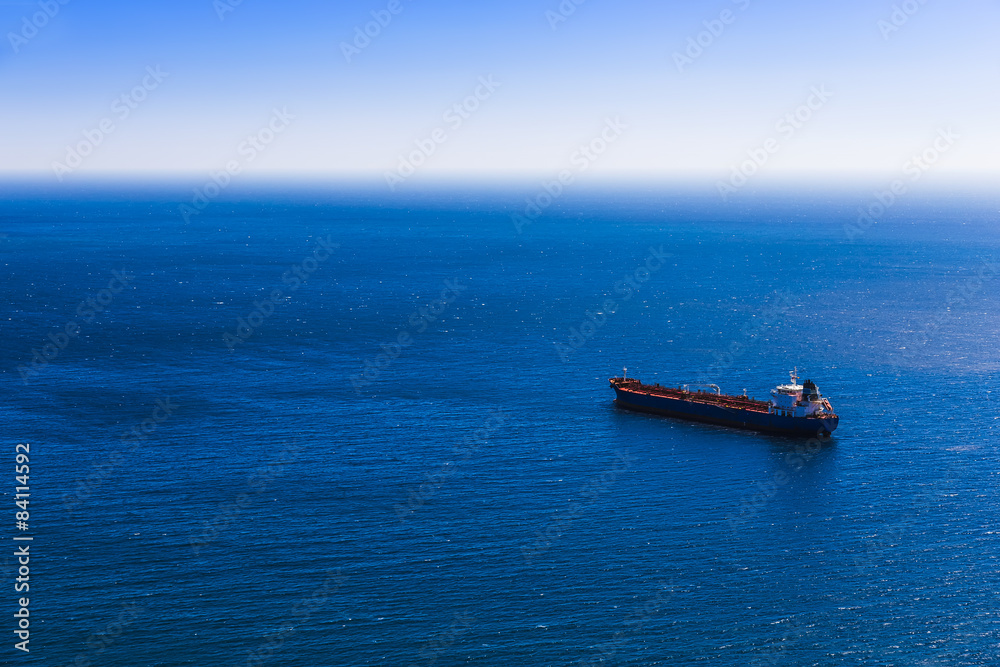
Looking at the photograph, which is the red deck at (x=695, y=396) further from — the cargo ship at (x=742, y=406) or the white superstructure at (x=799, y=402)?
the white superstructure at (x=799, y=402)

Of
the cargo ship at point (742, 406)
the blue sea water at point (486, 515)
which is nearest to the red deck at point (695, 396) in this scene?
the cargo ship at point (742, 406)

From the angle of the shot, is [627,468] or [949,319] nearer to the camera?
[627,468]

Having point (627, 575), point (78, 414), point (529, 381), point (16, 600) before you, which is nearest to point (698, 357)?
point (529, 381)

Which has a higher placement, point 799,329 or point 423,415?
point 799,329

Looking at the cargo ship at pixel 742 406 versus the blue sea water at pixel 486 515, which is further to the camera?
the cargo ship at pixel 742 406

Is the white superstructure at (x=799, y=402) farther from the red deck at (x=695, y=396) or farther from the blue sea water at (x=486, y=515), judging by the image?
the blue sea water at (x=486, y=515)

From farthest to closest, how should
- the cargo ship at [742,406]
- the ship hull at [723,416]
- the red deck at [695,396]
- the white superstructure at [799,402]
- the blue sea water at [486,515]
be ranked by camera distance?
the red deck at [695,396] → the white superstructure at [799,402] → the cargo ship at [742,406] → the ship hull at [723,416] → the blue sea water at [486,515]

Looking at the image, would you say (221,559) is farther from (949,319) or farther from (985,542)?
(949,319)

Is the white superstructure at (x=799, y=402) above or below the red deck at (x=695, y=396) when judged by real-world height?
below

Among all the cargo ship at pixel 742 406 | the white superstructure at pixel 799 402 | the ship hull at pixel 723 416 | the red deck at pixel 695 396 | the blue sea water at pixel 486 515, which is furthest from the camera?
the red deck at pixel 695 396
